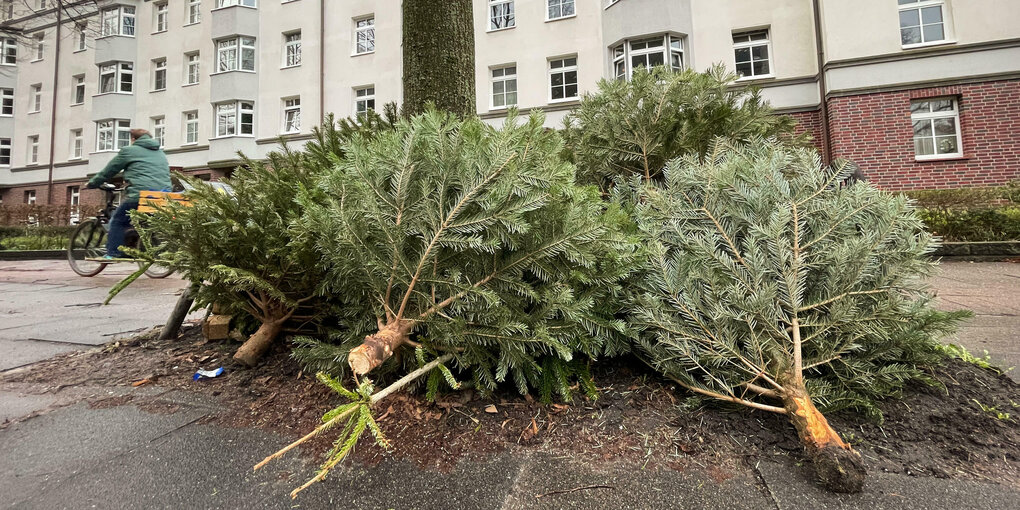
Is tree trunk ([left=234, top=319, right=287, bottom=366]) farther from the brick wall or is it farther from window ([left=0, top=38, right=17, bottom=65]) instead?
window ([left=0, top=38, right=17, bottom=65])

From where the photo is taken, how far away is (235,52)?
1917cm

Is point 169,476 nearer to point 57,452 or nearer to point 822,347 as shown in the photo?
point 57,452

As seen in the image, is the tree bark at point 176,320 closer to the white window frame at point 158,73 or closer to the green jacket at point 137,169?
the green jacket at point 137,169

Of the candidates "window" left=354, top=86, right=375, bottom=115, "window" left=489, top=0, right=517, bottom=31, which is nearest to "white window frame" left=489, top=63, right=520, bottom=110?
"window" left=489, top=0, right=517, bottom=31

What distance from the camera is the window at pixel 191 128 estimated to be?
20.2 meters

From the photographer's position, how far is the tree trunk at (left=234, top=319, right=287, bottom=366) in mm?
2092

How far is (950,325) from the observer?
1651mm

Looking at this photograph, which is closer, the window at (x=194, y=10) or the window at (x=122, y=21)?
the window at (x=194, y=10)

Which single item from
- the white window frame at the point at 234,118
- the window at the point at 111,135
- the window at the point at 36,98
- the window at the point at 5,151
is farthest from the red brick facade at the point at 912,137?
the window at the point at 5,151

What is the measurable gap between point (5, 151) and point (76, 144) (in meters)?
5.90

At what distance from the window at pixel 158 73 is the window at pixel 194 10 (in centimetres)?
238

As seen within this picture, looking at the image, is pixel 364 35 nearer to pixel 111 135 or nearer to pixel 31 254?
pixel 31 254

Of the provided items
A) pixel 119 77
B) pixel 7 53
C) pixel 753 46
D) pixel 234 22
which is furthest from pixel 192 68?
pixel 753 46

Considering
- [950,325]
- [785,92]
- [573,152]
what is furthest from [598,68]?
[950,325]
